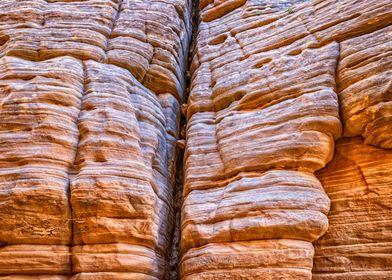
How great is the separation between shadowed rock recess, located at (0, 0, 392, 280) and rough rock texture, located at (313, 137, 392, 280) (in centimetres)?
2

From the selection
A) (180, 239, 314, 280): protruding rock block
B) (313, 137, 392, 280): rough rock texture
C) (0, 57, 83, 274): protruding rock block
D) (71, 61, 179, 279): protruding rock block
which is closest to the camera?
(180, 239, 314, 280): protruding rock block

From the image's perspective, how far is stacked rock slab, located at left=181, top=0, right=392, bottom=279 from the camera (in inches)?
208

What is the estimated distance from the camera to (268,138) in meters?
6.29

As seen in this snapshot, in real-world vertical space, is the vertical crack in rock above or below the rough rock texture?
below

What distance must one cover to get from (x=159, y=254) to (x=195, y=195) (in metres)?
1.21

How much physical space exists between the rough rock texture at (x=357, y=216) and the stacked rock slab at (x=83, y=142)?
9.37 feet

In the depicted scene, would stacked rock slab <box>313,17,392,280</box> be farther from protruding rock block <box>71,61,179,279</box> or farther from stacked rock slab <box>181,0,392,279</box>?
protruding rock block <box>71,61,179,279</box>

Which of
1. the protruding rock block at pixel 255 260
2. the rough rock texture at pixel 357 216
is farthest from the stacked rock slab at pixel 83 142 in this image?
the rough rock texture at pixel 357 216

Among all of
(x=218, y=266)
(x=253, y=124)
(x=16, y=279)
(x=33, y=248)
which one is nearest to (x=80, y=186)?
(x=33, y=248)

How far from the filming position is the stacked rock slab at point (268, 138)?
5293 millimetres

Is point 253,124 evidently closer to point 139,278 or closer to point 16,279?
point 139,278

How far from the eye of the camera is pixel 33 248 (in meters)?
5.46

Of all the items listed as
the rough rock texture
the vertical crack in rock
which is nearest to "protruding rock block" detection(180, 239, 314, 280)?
the rough rock texture

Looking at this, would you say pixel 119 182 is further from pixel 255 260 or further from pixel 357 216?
pixel 357 216
